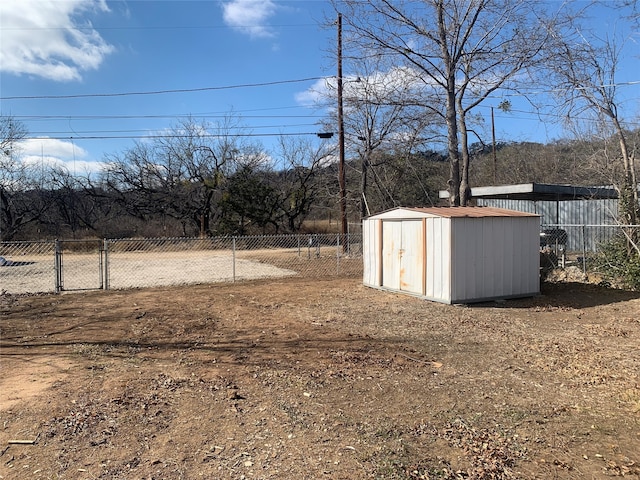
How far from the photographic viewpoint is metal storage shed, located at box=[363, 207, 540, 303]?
9.12m

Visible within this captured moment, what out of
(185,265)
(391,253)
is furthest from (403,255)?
(185,265)

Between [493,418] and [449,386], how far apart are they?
0.81 metres

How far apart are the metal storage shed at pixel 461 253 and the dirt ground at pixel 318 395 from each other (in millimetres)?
1185

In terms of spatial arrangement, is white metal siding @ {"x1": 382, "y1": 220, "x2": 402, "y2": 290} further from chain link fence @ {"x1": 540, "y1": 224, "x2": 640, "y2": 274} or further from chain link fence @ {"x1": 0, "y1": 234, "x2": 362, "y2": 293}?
chain link fence @ {"x1": 540, "y1": 224, "x2": 640, "y2": 274}

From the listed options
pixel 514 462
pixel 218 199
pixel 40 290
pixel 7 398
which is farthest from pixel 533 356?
pixel 218 199

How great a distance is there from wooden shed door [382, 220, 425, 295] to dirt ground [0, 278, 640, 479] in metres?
1.71

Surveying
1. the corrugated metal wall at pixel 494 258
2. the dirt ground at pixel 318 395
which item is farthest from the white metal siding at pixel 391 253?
the dirt ground at pixel 318 395

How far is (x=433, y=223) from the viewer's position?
9.34 metres

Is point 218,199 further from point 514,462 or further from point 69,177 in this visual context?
point 514,462

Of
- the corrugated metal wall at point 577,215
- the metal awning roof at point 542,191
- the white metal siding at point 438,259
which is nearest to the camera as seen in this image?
the white metal siding at point 438,259

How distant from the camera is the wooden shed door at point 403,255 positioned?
9.82 metres

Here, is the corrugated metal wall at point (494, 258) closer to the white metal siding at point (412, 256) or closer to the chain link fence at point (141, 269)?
the white metal siding at point (412, 256)

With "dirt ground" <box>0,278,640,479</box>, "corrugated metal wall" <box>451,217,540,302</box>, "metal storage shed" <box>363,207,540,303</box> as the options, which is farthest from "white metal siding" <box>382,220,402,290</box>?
"dirt ground" <box>0,278,640,479</box>

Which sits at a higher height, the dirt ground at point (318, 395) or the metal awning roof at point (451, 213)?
the metal awning roof at point (451, 213)
